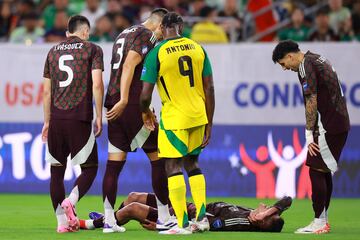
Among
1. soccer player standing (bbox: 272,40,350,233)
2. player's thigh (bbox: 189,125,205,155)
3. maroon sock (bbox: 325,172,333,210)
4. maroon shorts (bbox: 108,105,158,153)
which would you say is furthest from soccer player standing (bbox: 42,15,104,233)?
maroon sock (bbox: 325,172,333,210)

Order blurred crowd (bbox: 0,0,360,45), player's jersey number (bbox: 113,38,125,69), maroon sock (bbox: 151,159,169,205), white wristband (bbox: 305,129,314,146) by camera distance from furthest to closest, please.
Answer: blurred crowd (bbox: 0,0,360,45) < maroon sock (bbox: 151,159,169,205) < player's jersey number (bbox: 113,38,125,69) < white wristband (bbox: 305,129,314,146)

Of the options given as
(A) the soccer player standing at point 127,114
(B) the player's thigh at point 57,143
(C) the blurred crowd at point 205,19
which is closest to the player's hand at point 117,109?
(A) the soccer player standing at point 127,114

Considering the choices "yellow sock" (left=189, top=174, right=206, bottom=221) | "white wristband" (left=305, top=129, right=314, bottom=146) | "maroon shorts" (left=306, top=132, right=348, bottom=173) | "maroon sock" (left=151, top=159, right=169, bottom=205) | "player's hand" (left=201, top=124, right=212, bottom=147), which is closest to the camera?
"yellow sock" (left=189, top=174, right=206, bottom=221)

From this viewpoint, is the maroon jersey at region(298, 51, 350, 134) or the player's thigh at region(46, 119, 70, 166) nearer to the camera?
the maroon jersey at region(298, 51, 350, 134)

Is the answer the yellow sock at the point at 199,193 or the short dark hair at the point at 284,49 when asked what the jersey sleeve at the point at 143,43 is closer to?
the short dark hair at the point at 284,49

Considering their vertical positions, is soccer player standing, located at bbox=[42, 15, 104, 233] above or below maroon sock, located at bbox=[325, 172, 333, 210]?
above

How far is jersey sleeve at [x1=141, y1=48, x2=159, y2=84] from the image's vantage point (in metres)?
11.1

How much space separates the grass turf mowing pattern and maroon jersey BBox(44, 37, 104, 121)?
133 centimetres

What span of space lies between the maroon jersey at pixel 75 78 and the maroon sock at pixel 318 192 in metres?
2.58

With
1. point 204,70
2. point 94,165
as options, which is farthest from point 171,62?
point 94,165

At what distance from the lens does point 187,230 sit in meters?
11.1

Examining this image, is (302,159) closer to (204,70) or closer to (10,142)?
A: (10,142)

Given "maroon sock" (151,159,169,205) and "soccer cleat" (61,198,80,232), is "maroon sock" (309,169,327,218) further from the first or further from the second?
"soccer cleat" (61,198,80,232)

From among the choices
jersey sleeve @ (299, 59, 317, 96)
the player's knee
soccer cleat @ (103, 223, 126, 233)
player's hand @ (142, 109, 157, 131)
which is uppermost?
jersey sleeve @ (299, 59, 317, 96)
